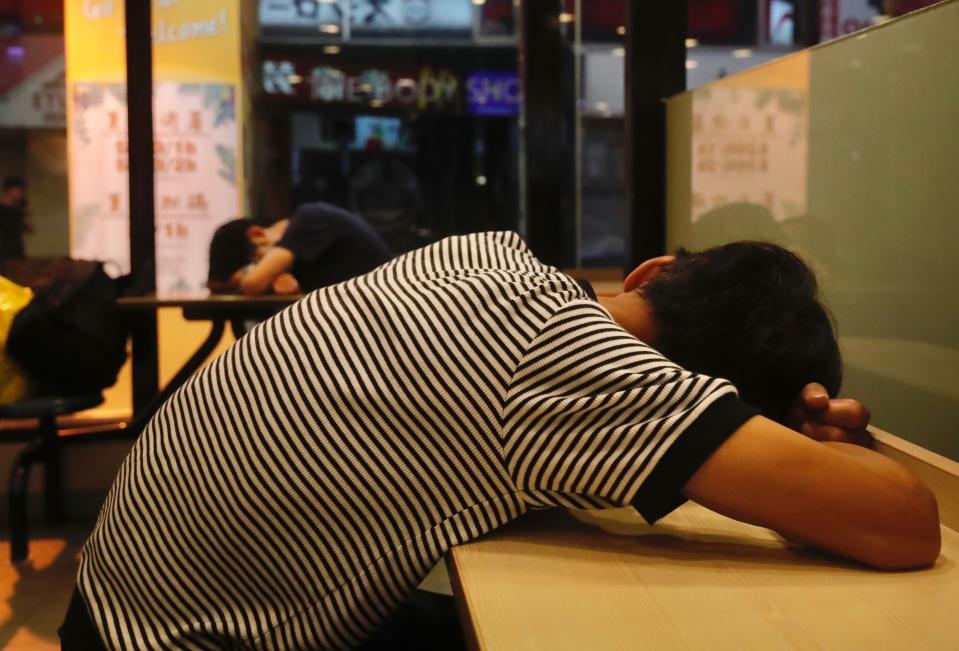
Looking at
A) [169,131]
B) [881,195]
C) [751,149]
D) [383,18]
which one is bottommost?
[881,195]

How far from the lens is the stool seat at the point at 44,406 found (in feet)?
9.95

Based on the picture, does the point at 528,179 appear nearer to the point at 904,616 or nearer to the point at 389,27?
the point at 389,27

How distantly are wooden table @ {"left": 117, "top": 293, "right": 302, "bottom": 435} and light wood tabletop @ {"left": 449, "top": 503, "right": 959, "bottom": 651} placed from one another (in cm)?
228

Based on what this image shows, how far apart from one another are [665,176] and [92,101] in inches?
136

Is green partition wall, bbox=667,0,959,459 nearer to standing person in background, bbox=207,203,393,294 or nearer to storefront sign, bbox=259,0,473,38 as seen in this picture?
standing person in background, bbox=207,203,393,294

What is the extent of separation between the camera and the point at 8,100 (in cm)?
598

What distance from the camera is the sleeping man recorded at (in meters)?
0.88

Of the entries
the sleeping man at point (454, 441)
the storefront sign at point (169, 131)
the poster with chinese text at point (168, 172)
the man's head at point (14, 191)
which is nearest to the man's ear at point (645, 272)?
the sleeping man at point (454, 441)

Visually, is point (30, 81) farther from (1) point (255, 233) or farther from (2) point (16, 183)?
(1) point (255, 233)

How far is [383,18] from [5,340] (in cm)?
439

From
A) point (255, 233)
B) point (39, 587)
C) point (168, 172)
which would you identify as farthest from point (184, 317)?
point (168, 172)

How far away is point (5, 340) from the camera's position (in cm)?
303

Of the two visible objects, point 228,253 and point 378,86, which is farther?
point 378,86

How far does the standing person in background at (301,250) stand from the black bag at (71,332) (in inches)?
16.3
